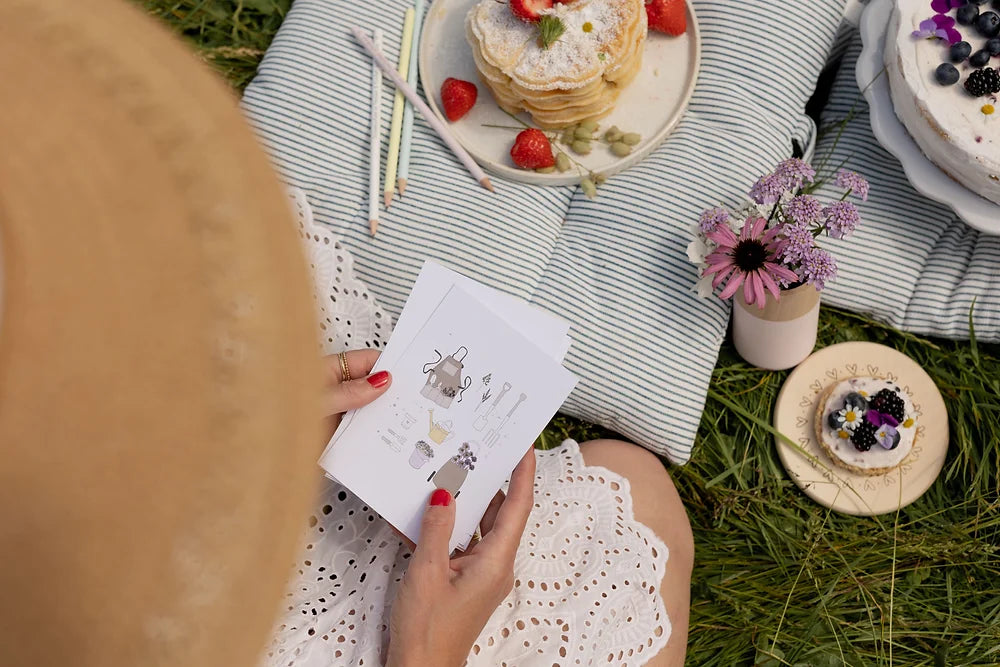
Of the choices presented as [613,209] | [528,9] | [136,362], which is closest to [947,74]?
[613,209]

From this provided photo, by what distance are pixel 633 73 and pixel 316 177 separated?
59cm

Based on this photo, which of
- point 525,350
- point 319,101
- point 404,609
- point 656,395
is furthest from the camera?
point 319,101

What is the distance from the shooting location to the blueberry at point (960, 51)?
1.23m

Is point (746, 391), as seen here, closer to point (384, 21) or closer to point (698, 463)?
point (698, 463)

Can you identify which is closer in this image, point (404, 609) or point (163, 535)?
point (163, 535)

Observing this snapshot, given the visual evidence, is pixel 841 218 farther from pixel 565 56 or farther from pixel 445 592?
pixel 445 592

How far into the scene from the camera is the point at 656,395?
139 centimetres

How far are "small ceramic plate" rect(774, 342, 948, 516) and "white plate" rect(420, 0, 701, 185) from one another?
52 cm

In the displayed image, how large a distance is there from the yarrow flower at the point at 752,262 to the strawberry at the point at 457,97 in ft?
1.66

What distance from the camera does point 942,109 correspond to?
1.23 m

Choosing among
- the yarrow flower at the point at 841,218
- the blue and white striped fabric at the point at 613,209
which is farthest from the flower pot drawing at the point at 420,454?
the yarrow flower at the point at 841,218

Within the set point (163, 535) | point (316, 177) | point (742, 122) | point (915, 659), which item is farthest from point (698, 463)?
point (163, 535)

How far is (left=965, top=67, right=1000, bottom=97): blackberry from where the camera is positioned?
121 centimetres

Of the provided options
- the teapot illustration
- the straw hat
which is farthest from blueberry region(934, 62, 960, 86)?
the straw hat
